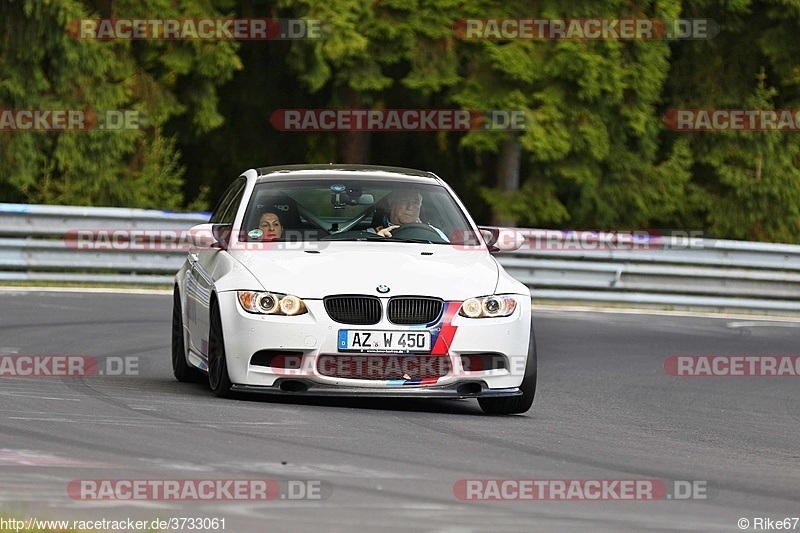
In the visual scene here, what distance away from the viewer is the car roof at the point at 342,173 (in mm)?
11102

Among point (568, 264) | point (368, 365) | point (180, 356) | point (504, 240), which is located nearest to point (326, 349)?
point (368, 365)

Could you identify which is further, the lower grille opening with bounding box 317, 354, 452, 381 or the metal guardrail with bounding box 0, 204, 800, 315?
the metal guardrail with bounding box 0, 204, 800, 315

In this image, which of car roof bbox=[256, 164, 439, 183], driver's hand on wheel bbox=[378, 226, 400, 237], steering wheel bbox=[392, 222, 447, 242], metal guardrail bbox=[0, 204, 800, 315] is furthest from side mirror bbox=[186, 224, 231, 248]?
metal guardrail bbox=[0, 204, 800, 315]

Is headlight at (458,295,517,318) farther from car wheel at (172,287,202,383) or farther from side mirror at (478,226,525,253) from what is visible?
car wheel at (172,287,202,383)

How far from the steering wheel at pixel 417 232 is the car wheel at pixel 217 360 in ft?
4.53

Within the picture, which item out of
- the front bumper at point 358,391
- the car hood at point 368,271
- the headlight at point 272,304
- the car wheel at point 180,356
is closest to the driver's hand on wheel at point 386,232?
the car hood at point 368,271

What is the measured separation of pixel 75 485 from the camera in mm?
6621

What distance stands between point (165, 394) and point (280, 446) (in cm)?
253

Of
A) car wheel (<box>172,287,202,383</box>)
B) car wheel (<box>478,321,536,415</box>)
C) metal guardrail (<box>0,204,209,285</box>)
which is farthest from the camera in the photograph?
metal guardrail (<box>0,204,209,285</box>)

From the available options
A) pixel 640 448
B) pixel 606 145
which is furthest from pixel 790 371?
pixel 606 145

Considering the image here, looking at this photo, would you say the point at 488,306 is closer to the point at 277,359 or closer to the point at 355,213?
the point at 277,359

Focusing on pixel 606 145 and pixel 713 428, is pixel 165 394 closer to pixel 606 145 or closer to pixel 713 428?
pixel 713 428

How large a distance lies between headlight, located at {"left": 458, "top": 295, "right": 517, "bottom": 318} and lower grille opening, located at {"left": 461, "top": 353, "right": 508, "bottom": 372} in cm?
23

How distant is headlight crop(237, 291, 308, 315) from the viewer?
9453mm
